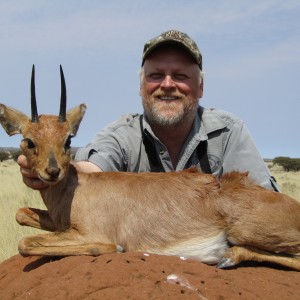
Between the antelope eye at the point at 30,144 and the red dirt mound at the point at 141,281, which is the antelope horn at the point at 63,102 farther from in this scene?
the red dirt mound at the point at 141,281

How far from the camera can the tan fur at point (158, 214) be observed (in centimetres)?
662

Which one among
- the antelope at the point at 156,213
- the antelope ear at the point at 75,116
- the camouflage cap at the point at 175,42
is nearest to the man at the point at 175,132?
the camouflage cap at the point at 175,42

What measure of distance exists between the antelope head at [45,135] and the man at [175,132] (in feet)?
6.44

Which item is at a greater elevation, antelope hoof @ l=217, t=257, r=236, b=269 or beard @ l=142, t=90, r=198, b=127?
beard @ l=142, t=90, r=198, b=127

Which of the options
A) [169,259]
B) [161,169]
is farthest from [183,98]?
[169,259]

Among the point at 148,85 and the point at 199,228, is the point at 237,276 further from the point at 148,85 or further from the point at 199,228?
the point at 148,85

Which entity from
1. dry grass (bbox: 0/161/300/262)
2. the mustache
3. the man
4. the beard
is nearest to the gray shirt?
the man

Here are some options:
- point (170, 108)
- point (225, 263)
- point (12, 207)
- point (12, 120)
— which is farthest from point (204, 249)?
point (12, 207)

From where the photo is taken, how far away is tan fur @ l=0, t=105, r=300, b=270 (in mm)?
6617

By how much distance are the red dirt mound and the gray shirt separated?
314 centimetres

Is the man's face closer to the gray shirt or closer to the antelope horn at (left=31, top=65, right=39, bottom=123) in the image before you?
the gray shirt

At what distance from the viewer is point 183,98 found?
30.5 ft

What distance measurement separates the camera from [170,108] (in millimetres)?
9234

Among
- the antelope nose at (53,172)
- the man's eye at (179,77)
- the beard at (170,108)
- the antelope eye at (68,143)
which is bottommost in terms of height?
the antelope nose at (53,172)
